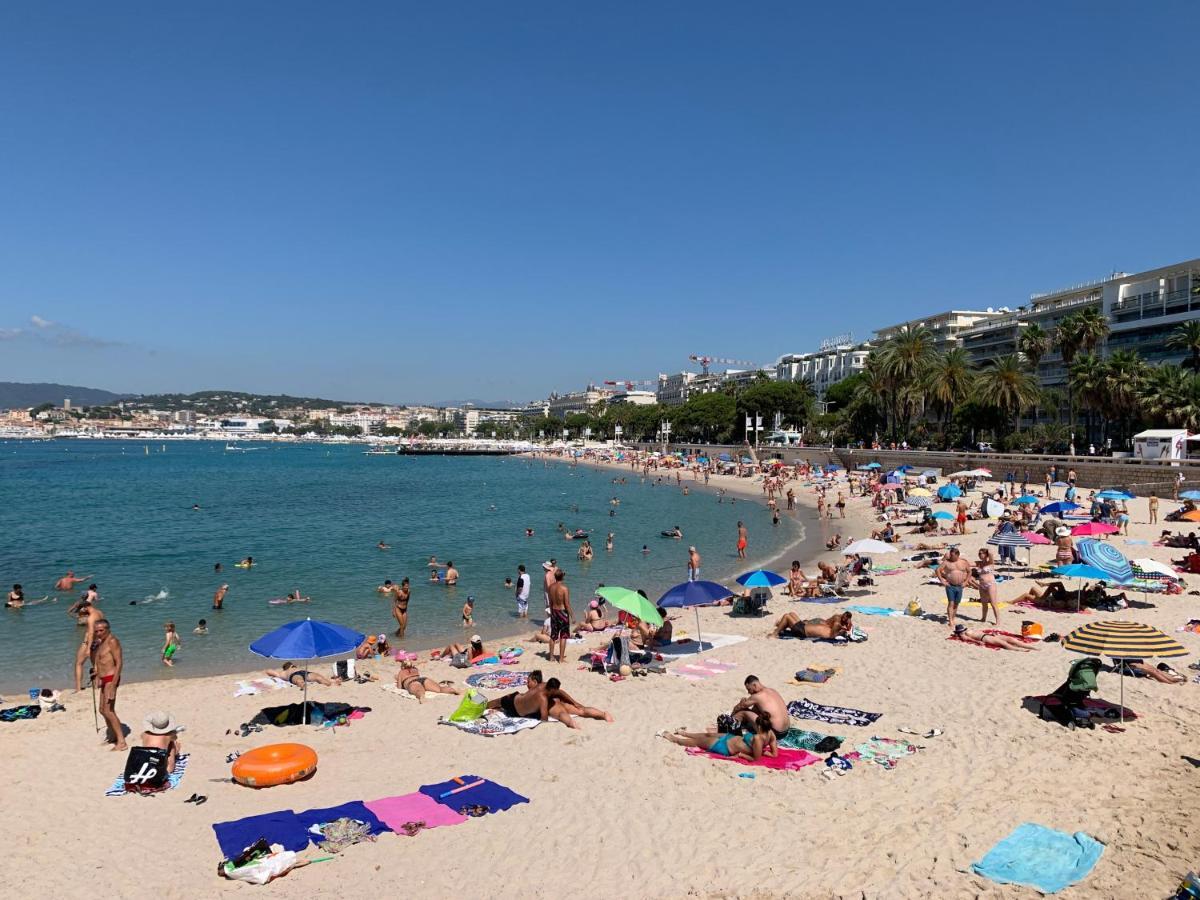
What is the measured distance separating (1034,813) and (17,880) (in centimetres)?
865

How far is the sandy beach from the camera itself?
6262 mm

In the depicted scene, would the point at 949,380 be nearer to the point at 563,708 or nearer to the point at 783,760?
the point at 563,708

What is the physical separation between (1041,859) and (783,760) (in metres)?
2.69

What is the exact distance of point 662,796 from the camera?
7.78 metres

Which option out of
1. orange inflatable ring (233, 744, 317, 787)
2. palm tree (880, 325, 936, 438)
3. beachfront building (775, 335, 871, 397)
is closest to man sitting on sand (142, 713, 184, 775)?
orange inflatable ring (233, 744, 317, 787)

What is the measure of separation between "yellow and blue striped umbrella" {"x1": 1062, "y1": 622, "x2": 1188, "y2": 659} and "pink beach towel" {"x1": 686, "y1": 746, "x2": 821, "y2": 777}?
11.0 feet

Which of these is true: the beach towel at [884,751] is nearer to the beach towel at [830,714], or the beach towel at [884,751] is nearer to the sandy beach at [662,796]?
the sandy beach at [662,796]

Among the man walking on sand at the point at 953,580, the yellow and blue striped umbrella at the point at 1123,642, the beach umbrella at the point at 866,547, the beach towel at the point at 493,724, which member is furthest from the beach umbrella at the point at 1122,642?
the beach umbrella at the point at 866,547

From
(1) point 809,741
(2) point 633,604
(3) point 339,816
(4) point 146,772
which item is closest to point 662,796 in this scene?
(1) point 809,741

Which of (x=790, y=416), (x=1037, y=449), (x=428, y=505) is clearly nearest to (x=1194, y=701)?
(x=428, y=505)

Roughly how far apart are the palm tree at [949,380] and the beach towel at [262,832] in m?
56.1

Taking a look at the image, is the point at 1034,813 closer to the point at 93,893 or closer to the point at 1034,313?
the point at 93,893

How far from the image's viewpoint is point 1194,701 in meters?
9.95

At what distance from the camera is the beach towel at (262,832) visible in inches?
264
